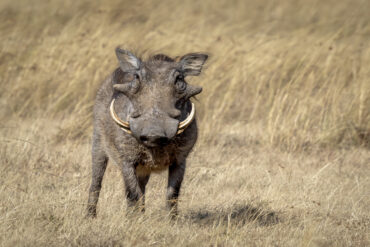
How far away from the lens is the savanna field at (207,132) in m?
3.49

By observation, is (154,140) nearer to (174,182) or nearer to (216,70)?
(174,182)

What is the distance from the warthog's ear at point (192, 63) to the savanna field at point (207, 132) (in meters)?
0.26

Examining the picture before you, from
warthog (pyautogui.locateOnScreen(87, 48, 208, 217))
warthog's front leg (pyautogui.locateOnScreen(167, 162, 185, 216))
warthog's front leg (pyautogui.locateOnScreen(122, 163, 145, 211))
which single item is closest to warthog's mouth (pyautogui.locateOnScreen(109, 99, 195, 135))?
warthog (pyautogui.locateOnScreen(87, 48, 208, 217))

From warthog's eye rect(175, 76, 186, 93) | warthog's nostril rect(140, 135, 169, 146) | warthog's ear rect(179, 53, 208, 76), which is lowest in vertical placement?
warthog's nostril rect(140, 135, 169, 146)

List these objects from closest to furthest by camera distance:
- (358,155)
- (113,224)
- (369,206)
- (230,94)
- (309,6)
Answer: (113,224), (369,206), (358,155), (230,94), (309,6)

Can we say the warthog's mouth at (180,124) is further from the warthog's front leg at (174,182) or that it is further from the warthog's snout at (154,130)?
the warthog's front leg at (174,182)

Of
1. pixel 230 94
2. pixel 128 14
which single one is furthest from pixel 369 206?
pixel 128 14

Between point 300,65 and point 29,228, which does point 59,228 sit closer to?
point 29,228

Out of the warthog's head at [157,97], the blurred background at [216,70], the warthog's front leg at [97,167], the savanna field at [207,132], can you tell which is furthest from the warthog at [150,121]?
the blurred background at [216,70]

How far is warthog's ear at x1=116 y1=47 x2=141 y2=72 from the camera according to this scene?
3777mm

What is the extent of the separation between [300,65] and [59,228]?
15.7 ft

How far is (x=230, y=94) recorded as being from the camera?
704 cm

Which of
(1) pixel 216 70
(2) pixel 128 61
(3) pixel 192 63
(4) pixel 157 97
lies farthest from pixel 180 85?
(1) pixel 216 70

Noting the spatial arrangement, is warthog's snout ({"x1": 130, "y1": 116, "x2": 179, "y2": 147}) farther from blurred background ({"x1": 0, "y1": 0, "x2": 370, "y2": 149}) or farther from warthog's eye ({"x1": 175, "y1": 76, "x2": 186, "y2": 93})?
blurred background ({"x1": 0, "y1": 0, "x2": 370, "y2": 149})
